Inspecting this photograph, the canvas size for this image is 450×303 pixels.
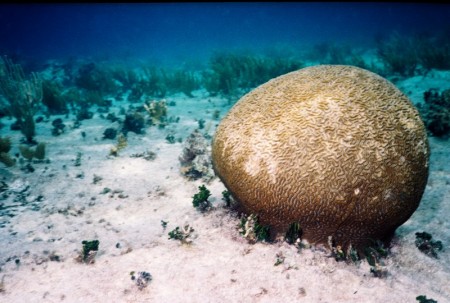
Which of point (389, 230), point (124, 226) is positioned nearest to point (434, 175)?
point (389, 230)

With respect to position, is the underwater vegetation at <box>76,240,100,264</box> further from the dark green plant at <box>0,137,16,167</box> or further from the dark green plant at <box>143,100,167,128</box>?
the dark green plant at <box>143,100,167,128</box>

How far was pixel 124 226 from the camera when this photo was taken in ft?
16.3

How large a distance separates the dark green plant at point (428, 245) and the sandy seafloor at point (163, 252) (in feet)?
0.25

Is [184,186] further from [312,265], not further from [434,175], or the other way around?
[434,175]

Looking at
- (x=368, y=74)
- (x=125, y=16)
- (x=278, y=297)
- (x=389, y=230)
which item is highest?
(x=125, y=16)

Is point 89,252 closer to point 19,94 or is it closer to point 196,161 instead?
point 196,161

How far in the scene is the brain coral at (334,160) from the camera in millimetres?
3580

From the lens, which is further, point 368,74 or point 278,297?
point 368,74

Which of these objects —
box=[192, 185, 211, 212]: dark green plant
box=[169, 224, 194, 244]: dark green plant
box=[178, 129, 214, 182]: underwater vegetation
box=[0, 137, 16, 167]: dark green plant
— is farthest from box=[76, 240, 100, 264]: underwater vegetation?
box=[0, 137, 16, 167]: dark green plant

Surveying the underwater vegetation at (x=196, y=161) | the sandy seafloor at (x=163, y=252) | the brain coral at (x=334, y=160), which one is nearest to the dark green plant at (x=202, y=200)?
the sandy seafloor at (x=163, y=252)

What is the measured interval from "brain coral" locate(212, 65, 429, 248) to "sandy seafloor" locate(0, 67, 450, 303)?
0.52m

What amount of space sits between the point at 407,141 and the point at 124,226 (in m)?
4.55

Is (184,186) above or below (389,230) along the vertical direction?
below

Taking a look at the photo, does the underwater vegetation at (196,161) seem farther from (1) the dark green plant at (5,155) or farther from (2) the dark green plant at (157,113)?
(1) the dark green plant at (5,155)
